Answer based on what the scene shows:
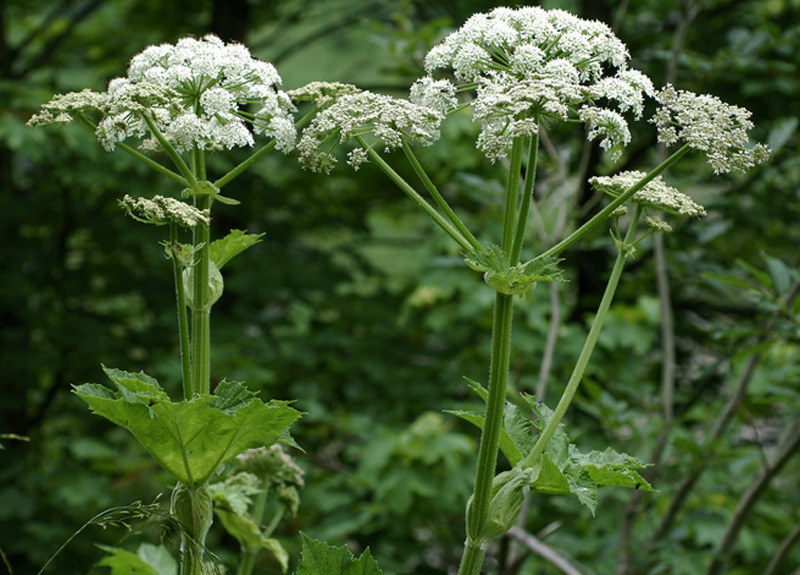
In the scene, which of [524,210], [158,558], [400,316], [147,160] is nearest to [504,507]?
[524,210]

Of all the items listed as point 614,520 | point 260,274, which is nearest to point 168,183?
point 260,274

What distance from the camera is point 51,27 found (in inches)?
282

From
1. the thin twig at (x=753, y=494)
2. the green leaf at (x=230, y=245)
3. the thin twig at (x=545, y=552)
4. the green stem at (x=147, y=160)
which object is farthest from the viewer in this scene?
the thin twig at (x=753, y=494)

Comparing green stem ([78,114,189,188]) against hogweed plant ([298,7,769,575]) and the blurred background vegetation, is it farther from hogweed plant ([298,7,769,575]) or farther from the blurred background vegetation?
the blurred background vegetation

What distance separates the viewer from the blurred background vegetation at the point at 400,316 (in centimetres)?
364

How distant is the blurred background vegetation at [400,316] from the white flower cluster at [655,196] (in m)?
1.37

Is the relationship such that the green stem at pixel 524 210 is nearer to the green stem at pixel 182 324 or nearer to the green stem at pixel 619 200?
the green stem at pixel 619 200

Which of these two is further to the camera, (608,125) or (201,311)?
(201,311)

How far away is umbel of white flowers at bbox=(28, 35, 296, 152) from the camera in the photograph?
48.2 inches

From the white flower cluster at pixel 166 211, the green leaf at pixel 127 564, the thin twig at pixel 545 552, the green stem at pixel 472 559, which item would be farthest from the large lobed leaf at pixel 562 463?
the thin twig at pixel 545 552

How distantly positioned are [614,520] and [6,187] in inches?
210

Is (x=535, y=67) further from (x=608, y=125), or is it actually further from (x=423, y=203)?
(x=423, y=203)

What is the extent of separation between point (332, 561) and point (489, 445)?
13.4 inches

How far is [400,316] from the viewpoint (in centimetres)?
573
